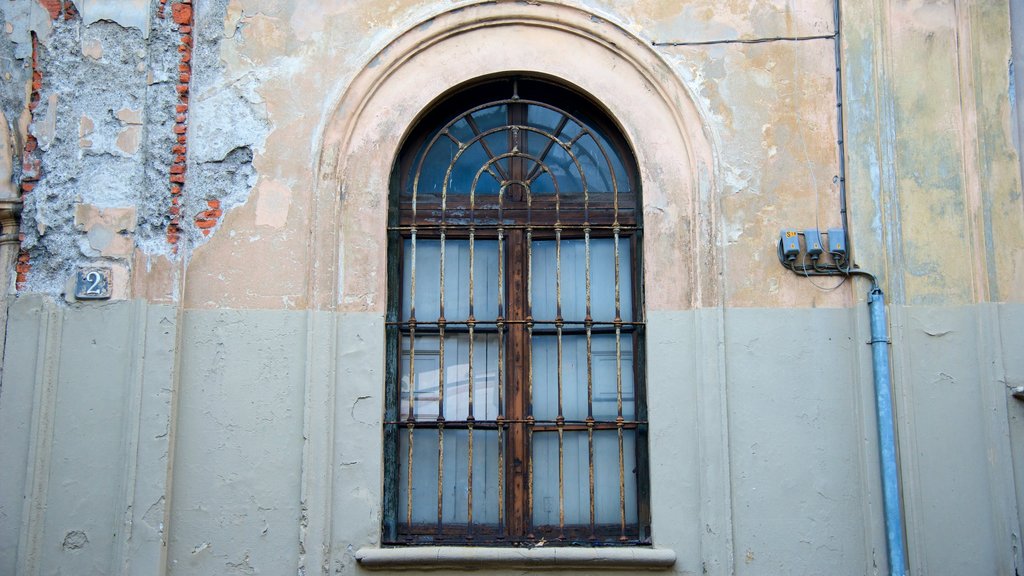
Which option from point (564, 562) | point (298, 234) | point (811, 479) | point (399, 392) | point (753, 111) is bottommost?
point (564, 562)

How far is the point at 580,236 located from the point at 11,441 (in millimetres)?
3217

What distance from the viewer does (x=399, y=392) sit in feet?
17.6

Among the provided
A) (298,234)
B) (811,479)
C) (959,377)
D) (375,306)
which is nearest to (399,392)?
(375,306)

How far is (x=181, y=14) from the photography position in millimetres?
5480

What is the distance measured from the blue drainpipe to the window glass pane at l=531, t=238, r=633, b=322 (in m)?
1.30

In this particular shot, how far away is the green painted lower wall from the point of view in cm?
491

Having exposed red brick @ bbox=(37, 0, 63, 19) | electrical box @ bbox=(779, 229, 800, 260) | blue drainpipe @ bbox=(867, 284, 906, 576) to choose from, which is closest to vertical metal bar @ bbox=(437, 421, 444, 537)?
electrical box @ bbox=(779, 229, 800, 260)

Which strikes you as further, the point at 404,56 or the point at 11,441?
the point at 404,56

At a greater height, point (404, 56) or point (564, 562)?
point (404, 56)

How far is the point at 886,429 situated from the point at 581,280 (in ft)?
5.89

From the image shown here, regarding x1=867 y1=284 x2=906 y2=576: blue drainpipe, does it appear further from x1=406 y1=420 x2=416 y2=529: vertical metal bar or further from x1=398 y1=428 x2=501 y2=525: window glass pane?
x1=406 y1=420 x2=416 y2=529: vertical metal bar

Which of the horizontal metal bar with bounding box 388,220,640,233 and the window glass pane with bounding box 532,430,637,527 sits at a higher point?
the horizontal metal bar with bounding box 388,220,640,233

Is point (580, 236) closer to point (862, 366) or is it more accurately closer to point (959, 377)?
point (862, 366)

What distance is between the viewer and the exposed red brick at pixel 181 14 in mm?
5473
